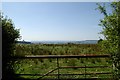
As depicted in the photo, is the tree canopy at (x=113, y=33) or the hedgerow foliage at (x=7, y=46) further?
the hedgerow foliage at (x=7, y=46)

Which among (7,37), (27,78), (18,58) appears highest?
(7,37)

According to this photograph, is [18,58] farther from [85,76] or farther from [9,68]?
[85,76]

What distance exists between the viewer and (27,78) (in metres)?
9.29

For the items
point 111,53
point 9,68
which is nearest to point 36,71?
point 9,68

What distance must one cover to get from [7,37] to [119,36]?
3.66 meters

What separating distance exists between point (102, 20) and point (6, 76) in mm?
3602

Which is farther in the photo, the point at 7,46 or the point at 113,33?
the point at 7,46

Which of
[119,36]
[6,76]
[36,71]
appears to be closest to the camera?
[119,36]

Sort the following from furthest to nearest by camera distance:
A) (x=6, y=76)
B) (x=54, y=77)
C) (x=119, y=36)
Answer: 1. (x=54, y=77)
2. (x=6, y=76)
3. (x=119, y=36)

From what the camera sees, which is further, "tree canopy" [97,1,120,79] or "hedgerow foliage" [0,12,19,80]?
"hedgerow foliage" [0,12,19,80]

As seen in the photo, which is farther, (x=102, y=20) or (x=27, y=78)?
(x=27, y=78)

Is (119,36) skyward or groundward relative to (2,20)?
groundward

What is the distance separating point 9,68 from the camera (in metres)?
8.92

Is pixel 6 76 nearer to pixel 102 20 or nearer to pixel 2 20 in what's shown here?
pixel 2 20
